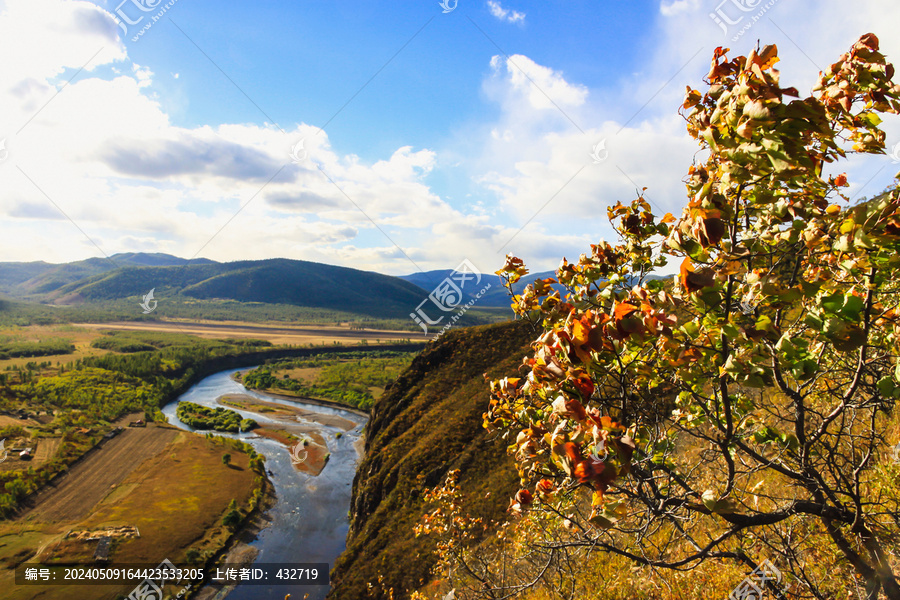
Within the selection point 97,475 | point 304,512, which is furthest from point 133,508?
point 304,512

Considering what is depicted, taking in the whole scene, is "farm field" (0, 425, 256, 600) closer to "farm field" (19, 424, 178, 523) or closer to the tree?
"farm field" (19, 424, 178, 523)

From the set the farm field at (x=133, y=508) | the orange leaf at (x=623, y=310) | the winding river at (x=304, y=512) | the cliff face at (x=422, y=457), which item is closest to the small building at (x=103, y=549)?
the farm field at (x=133, y=508)

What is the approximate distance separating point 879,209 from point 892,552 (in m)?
5.01

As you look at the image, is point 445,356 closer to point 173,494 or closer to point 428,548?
point 428,548

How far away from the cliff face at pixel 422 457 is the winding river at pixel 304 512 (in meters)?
3.09

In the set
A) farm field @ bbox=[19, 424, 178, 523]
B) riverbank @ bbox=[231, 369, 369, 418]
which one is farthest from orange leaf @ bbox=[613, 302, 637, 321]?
riverbank @ bbox=[231, 369, 369, 418]

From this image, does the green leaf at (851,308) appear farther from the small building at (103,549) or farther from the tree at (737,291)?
the small building at (103,549)

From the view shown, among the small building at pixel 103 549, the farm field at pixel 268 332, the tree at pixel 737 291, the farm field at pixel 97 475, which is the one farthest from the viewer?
the farm field at pixel 268 332

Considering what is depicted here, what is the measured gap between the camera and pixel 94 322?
176500 mm

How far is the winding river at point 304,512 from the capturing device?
29134 millimetres

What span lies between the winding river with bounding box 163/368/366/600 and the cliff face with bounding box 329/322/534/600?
3092mm

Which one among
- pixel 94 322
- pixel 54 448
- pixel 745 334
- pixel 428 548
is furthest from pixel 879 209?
pixel 94 322

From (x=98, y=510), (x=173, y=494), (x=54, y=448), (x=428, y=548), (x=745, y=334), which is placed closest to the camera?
(x=745, y=334)

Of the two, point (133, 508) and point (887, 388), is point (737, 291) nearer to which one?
point (887, 388)
